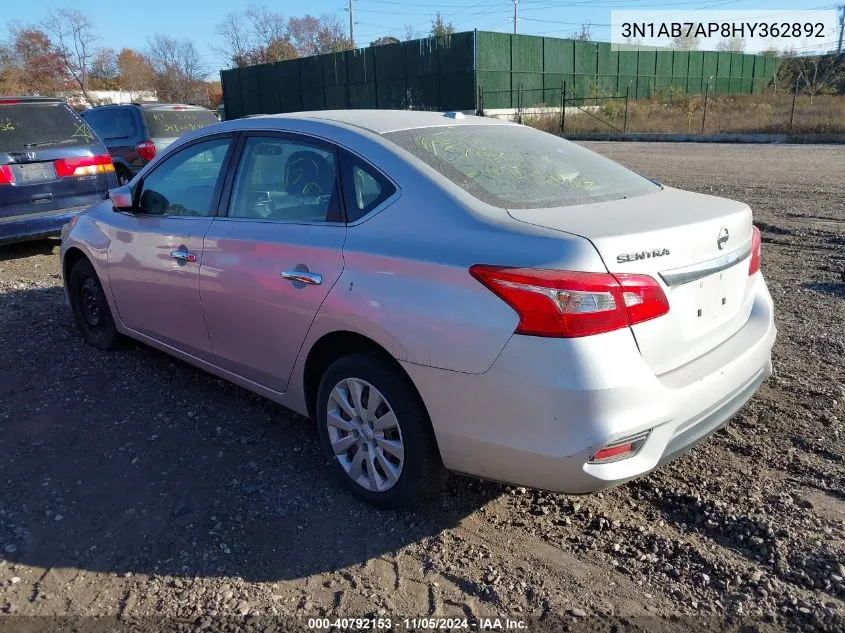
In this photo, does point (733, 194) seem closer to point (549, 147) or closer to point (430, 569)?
point (549, 147)

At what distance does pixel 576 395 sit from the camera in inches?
97.1

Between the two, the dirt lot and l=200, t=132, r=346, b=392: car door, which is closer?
the dirt lot

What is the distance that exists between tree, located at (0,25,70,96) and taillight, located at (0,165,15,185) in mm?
53733

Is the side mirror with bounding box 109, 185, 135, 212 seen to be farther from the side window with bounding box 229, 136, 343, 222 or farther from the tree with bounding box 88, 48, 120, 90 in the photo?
the tree with bounding box 88, 48, 120, 90

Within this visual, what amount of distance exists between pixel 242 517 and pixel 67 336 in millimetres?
3249

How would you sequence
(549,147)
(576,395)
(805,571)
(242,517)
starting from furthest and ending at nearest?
(549,147) → (242,517) → (805,571) → (576,395)

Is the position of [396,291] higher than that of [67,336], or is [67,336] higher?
[396,291]

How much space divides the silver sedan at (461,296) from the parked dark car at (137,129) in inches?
321

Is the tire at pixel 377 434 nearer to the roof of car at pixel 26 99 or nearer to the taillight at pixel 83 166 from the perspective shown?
the taillight at pixel 83 166

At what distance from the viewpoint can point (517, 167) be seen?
337 cm

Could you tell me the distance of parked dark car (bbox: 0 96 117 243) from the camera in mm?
7707

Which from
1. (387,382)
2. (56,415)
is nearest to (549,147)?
(387,382)

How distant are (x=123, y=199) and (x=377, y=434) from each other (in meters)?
2.52

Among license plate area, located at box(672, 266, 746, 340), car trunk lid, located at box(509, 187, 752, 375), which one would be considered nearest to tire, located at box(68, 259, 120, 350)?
car trunk lid, located at box(509, 187, 752, 375)
